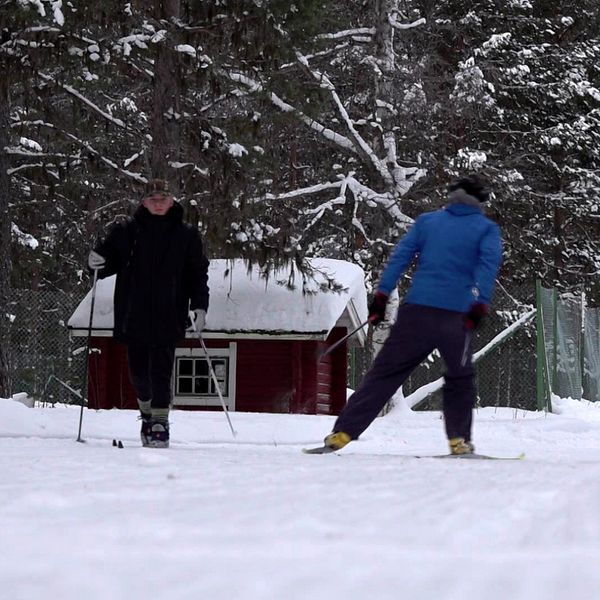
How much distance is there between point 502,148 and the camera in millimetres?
29125

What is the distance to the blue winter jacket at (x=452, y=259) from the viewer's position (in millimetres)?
7285

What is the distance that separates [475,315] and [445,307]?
17 cm

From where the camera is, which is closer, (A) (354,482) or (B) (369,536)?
(B) (369,536)

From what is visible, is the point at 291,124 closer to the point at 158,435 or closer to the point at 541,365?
the point at 541,365

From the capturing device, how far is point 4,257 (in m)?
16.2

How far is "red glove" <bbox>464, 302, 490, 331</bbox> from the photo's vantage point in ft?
23.7

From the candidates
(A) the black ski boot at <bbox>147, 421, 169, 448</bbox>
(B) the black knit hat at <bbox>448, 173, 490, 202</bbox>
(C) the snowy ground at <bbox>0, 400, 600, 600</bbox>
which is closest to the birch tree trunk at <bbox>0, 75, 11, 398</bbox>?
(A) the black ski boot at <bbox>147, 421, 169, 448</bbox>

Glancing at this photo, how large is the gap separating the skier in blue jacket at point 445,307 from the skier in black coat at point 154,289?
1.33 meters

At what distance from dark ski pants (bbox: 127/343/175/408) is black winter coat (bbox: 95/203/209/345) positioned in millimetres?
89

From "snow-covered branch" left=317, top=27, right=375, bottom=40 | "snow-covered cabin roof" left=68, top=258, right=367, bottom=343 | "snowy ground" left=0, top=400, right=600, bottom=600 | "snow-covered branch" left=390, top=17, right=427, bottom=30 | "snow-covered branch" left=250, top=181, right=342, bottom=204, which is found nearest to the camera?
"snowy ground" left=0, top=400, right=600, bottom=600

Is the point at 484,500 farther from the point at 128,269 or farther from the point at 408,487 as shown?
the point at 128,269

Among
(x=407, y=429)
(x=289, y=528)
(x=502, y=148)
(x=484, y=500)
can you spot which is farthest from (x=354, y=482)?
(x=502, y=148)

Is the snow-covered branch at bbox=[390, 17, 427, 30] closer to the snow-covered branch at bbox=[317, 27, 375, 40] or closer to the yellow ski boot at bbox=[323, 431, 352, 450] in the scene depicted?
the snow-covered branch at bbox=[317, 27, 375, 40]

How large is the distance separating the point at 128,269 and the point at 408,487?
399 centimetres
